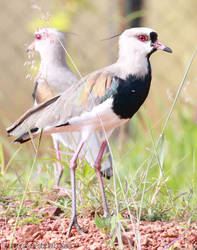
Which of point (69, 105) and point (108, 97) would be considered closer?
point (108, 97)

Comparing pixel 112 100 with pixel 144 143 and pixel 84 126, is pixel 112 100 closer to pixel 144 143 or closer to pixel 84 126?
pixel 84 126

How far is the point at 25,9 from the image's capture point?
220 inches

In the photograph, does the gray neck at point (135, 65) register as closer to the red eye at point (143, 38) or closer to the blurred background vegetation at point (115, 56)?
the red eye at point (143, 38)

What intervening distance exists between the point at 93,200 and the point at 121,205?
134 millimetres

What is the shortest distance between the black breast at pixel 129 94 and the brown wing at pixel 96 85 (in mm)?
51

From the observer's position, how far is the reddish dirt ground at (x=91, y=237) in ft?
6.72

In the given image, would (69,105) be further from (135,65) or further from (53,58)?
(53,58)

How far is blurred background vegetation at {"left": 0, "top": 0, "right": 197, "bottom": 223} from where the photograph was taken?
14.1 ft

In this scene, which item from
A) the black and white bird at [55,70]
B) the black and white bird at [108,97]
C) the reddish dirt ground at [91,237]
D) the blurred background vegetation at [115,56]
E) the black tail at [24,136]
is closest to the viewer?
the reddish dirt ground at [91,237]

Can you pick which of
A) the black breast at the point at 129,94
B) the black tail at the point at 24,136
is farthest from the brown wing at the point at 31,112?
the black breast at the point at 129,94

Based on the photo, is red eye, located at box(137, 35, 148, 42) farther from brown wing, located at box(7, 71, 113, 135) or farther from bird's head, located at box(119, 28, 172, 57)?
brown wing, located at box(7, 71, 113, 135)

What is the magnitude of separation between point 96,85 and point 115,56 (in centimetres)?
265

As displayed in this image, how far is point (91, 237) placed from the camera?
2123 mm

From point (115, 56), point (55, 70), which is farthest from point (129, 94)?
point (115, 56)
